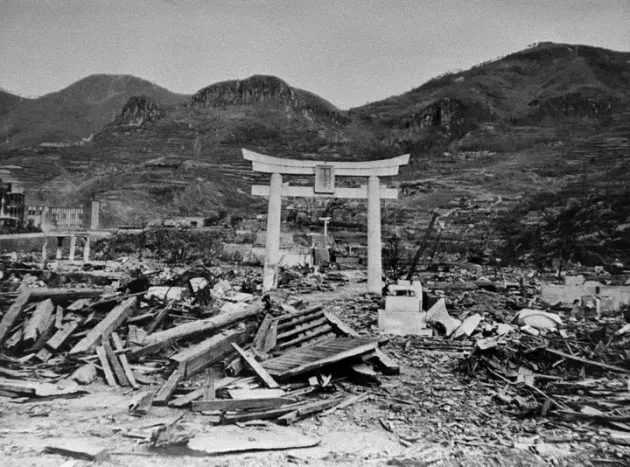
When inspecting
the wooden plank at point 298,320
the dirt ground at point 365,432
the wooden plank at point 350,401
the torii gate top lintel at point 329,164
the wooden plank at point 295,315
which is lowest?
the dirt ground at point 365,432

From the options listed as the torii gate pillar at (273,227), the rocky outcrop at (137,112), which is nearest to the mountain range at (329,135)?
the rocky outcrop at (137,112)

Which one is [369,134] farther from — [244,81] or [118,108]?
[118,108]

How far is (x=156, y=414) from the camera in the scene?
521cm

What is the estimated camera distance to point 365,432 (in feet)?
16.4

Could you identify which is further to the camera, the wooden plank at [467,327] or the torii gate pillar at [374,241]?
the torii gate pillar at [374,241]

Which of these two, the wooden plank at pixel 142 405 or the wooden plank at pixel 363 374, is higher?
the wooden plank at pixel 363 374

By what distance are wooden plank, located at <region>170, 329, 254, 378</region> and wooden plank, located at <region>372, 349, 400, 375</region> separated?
2072 mm

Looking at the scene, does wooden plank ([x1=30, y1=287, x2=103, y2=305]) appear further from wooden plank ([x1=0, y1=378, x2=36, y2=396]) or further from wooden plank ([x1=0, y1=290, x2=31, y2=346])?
wooden plank ([x1=0, y1=378, x2=36, y2=396])

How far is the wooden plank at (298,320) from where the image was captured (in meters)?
8.37

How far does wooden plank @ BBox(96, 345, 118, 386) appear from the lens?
20.1 feet

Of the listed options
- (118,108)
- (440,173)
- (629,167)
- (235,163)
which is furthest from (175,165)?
(629,167)

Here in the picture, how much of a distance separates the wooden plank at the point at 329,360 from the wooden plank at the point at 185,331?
1995mm

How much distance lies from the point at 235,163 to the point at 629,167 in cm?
5463

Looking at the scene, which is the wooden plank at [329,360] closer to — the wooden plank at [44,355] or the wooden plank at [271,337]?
the wooden plank at [271,337]
